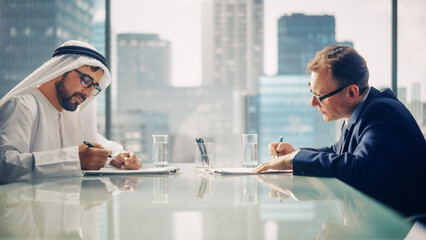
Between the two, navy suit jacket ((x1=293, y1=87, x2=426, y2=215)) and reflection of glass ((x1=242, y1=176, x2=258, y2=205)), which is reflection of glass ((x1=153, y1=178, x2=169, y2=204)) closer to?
reflection of glass ((x1=242, y1=176, x2=258, y2=205))

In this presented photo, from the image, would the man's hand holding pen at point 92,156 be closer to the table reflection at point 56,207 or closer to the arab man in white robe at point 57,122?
the arab man in white robe at point 57,122

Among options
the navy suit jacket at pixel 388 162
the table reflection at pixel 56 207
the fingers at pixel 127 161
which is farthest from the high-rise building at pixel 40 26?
the navy suit jacket at pixel 388 162

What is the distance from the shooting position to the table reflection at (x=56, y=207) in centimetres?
60

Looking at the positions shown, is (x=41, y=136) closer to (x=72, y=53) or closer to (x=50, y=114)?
(x=50, y=114)

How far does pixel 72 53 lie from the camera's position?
197cm

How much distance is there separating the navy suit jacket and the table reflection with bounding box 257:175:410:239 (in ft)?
0.31

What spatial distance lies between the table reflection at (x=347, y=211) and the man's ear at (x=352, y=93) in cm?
49

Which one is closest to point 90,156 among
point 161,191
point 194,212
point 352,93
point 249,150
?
point 161,191

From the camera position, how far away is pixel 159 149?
179cm

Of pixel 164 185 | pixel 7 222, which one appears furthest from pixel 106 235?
pixel 164 185

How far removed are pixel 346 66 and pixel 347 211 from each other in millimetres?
979

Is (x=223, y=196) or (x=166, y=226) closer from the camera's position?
(x=166, y=226)

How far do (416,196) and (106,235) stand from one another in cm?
116

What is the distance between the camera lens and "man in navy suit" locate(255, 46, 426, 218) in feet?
4.16
